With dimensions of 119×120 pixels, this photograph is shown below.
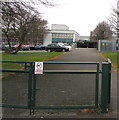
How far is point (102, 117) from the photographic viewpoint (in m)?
4.51

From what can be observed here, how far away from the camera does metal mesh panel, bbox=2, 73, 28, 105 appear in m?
4.92

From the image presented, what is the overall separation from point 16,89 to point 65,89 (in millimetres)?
1170

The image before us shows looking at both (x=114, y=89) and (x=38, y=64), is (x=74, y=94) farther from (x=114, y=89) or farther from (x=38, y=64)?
(x=114, y=89)

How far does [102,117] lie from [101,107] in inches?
14.0

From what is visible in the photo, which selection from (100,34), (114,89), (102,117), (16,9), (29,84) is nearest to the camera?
(102,117)

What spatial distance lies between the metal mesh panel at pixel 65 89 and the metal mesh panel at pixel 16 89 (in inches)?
12.2

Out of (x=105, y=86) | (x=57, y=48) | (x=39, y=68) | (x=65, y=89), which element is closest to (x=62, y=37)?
(x=57, y=48)

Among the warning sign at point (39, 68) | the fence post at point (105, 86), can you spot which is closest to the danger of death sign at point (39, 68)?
the warning sign at point (39, 68)

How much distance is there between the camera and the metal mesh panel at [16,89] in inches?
194

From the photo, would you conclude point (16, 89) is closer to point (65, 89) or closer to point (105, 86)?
point (65, 89)

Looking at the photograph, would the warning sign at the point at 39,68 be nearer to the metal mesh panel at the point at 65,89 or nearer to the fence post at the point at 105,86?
the metal mesh panel at the point at 65,89

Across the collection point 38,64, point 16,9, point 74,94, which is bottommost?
point 74,94

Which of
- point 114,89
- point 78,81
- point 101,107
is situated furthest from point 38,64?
point 114,89

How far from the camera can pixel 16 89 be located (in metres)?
5.01
